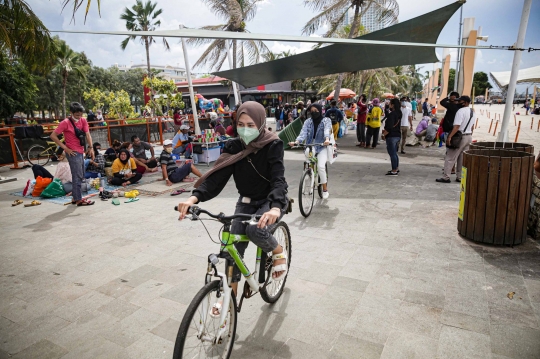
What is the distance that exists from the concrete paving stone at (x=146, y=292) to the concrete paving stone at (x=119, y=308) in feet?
0.18

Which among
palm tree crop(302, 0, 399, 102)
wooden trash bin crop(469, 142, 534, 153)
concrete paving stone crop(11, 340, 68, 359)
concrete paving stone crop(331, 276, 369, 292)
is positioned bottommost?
concrete paving stone crop(11, 340, 68, 359)

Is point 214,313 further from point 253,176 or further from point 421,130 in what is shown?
point 421,130

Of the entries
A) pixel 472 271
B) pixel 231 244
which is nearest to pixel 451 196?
Answer: pixel 472 271

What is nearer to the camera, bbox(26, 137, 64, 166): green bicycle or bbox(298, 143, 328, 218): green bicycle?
bbox(298, 143, 328, 218): green bicycle

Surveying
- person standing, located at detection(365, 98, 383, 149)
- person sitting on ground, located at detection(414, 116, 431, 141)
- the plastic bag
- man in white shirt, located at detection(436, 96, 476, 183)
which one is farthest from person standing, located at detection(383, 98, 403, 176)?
the plastic bag

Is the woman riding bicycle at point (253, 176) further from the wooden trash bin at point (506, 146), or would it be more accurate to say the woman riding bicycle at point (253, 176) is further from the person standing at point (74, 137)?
the person standing at point (74, 137)

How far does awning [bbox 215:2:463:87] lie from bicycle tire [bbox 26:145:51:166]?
7.04 m

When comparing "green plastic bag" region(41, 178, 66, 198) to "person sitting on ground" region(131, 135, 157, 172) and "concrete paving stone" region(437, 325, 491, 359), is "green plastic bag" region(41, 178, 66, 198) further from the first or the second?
"concrete paving stone" region(437, 325, 491, 359)

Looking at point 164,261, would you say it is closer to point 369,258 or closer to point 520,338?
point 369,258

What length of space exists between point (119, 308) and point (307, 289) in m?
1.83

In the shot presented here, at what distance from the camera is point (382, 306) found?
303 cm

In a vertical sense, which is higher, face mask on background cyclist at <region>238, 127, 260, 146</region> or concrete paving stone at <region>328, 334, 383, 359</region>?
face mask on background cyclist at <region>238, 127, 260, 146</region>

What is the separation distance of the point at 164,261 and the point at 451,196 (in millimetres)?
5302

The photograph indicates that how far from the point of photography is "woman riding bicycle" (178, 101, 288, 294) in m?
2.51
